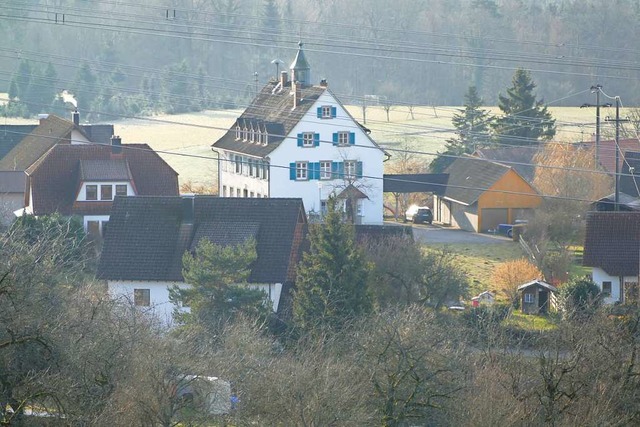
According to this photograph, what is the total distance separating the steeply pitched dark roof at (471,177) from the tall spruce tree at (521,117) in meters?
7.40

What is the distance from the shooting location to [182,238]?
1289 inches

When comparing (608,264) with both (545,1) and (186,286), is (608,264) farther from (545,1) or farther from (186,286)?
(545,1)

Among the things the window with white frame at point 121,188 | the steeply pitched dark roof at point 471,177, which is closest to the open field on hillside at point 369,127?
the steeply pitched dark roof at point 471,177

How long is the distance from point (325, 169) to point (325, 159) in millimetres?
402

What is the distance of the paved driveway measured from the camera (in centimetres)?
4362

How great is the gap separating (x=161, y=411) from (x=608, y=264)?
63.9 feet

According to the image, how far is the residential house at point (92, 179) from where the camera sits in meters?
41.9

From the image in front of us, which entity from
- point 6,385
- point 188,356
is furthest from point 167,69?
point 6,385

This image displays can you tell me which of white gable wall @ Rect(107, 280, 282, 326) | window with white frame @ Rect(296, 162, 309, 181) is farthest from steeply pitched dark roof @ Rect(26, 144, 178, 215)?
white gable wall @ Rect(107, 280, 282, 326)

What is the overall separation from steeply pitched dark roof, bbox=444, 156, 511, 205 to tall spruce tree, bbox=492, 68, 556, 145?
291 inches

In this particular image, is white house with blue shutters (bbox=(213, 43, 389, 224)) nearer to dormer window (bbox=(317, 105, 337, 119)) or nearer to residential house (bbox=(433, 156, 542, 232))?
dormer window (bbox=(317, 105, 337, 119))

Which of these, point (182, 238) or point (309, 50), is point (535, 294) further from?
point (309, 50)

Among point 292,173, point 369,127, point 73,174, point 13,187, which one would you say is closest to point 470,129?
point 369,127

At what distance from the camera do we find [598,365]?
20.1 meters
